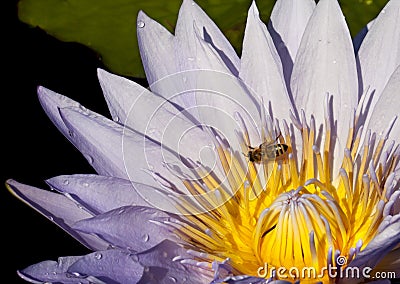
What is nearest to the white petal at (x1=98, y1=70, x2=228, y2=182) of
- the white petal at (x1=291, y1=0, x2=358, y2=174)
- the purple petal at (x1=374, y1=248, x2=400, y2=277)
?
the white petal at (x1=291, y1=0, x2=358, y2=174)

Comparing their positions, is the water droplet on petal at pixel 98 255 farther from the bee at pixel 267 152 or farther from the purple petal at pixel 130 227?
the bee at pixel 267 152

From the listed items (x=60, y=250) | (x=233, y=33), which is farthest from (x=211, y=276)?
(x=233, y=33)

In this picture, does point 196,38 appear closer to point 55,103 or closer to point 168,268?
point 55,103

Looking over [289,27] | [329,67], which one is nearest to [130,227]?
[329,67]

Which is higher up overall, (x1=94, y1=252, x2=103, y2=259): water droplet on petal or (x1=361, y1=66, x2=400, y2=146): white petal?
(x1=361, y1=66, x2=400, y2=146): white petal

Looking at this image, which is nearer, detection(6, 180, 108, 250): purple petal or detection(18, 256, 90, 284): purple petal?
detection(18, 256, 90, 284): purple petal

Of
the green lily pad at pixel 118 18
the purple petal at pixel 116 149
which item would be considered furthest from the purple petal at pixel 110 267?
the green lily pad at pixel 118 18

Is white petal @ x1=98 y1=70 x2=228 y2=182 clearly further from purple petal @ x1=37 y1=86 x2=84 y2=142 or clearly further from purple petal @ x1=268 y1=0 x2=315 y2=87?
purple petal @ x1=268 y1=0 x2=315 y2=87

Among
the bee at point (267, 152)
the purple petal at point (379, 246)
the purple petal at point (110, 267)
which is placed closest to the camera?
the purple petal at point (379, 246)
